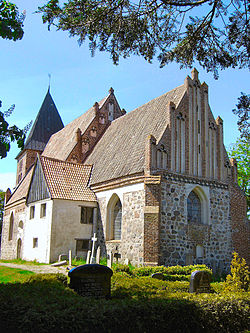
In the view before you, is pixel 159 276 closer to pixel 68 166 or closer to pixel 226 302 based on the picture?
pixel 226 302

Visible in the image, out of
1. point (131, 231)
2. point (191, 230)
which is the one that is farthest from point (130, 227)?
point (191, 230)

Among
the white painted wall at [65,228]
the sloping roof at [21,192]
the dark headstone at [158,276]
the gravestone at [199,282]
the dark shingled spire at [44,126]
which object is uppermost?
the dark shingled spire at [44,126]

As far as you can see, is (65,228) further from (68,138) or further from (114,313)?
(114,313)

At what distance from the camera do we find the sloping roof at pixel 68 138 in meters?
28.1

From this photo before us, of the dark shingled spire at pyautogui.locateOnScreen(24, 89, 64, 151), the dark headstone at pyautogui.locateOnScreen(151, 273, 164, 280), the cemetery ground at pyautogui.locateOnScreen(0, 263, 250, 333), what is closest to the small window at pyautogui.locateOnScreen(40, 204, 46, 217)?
the dark headstone at pyautogui.locateOnScreen(151, 273, 164, 280)

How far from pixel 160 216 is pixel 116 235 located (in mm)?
3933

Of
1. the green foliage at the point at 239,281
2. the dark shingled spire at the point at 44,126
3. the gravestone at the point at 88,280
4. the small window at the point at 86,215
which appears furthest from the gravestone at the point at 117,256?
the dark shingled spire at the point at 44,126

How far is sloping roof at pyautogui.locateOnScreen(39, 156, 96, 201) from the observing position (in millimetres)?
21183

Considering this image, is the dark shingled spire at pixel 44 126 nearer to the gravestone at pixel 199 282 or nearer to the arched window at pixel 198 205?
the arched window at pixel 198 205

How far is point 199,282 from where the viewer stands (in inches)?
416

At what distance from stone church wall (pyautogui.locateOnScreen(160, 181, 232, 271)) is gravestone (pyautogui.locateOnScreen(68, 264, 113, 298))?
8.67m

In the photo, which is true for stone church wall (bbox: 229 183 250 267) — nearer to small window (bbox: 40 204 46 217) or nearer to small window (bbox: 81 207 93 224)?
small window (bbox: 81 207 93 224)

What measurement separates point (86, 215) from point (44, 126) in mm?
20442

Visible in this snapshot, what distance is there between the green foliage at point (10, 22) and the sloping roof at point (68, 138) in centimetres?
2142
